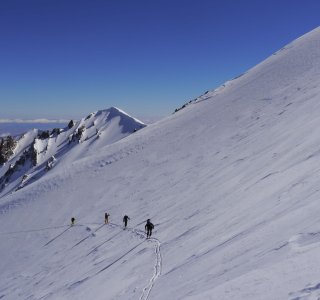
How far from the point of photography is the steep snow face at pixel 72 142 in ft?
467

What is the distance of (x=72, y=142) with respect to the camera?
155 m

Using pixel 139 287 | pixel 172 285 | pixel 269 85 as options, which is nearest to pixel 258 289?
pixel 172 285

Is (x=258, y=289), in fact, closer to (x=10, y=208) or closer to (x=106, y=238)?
(x=106, y=238)

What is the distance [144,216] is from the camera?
33.2m

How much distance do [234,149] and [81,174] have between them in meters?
28.7

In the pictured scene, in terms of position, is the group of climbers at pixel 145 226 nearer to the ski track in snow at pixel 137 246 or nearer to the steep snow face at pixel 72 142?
the ski track in snow at pixel 137 246

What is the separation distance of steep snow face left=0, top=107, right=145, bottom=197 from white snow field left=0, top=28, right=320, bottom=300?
7777cm

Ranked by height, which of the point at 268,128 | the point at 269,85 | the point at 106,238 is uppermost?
the point at 269,85

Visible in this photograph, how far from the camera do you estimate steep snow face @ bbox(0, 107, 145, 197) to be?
142 m

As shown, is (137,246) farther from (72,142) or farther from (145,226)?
(72,142)

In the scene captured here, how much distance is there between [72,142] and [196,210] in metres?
134

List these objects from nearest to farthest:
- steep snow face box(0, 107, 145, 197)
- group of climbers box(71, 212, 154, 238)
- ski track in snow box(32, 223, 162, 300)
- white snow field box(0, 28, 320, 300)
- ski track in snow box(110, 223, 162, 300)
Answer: white snow field box(0, 28, 320, 300)
ski track in snow box(110, 223, 162, 300)
ski track in snow box(32, 223, 162, 300)
group of climbers box(71, 212, 154, 238)
steep snow face box(0, 107, 145, 197)

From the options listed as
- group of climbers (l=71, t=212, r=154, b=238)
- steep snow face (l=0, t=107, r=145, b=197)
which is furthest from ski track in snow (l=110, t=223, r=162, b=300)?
steep snow face (l=0, t=107, r=145, b=197)

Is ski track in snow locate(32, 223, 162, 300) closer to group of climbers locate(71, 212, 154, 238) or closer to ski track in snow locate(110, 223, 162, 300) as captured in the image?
ski track in snow locate(110, 223, 162, 300)
